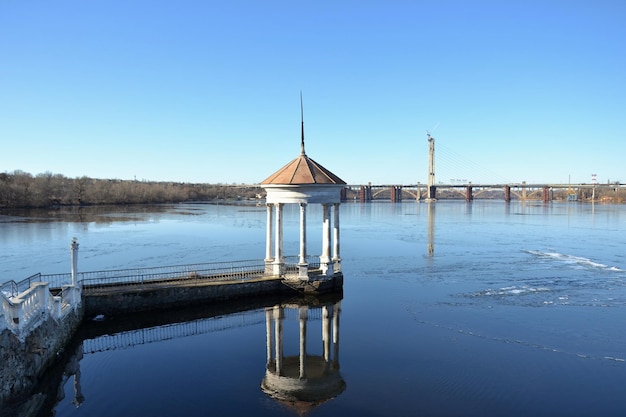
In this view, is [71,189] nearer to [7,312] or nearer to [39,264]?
[39,264]

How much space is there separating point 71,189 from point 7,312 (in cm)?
12371

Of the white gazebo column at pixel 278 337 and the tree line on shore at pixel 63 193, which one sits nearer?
the white gazebo column at pixel 278 337

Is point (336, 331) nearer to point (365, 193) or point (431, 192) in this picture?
point (431, 192)

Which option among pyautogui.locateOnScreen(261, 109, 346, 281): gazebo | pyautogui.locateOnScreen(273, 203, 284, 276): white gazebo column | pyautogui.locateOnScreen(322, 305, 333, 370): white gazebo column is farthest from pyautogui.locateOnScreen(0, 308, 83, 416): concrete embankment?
pyautogui.locateOnScreen(261, 109, 346, 281): gazebo

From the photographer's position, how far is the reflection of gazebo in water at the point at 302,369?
13278 millimetres

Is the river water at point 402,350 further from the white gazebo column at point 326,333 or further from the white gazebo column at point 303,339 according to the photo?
the white gazebo column at point 303,339

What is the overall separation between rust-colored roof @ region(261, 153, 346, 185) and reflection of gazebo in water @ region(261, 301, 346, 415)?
677 centimetres

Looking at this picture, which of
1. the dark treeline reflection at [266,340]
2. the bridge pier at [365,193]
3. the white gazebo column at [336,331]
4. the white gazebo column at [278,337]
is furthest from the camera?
the bridge pier at [365,193]

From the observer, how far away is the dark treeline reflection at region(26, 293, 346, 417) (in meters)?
13.4

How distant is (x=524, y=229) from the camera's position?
69.4m

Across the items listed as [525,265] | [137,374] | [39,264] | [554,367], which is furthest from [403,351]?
[39,264]

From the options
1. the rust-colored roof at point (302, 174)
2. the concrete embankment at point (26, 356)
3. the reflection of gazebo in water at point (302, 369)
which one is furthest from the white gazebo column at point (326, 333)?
the concrete embankment at point (26, 356)

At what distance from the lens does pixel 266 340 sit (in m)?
18.1

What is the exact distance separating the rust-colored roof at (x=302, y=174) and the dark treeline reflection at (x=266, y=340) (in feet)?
18.9
